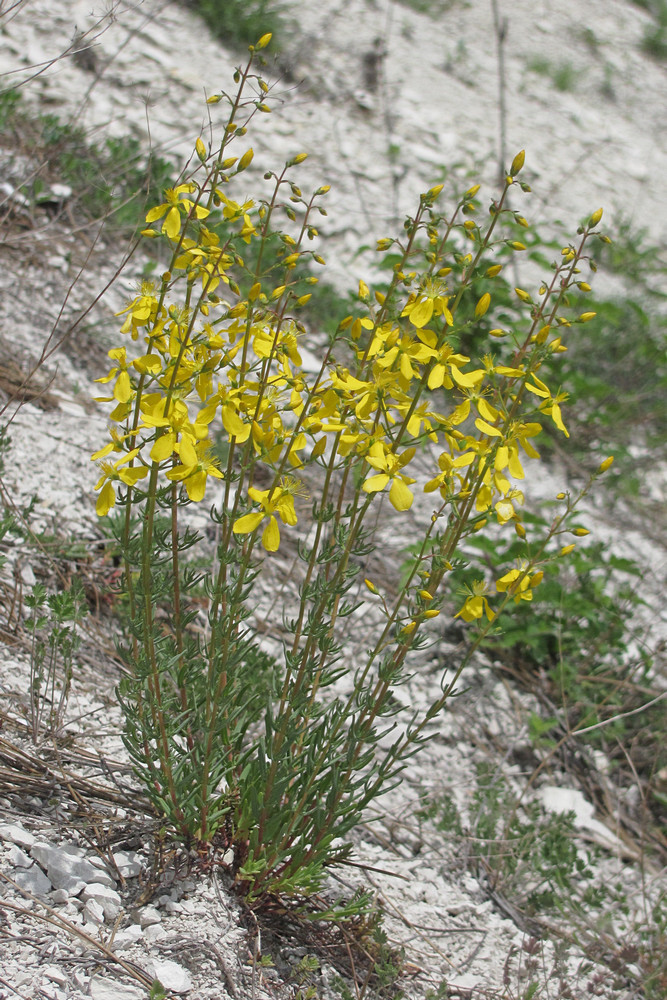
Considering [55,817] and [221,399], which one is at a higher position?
[221,399]

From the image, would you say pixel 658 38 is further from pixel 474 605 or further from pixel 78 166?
pixel 474 605

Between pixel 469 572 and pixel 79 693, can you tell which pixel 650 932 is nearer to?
pixel 469 572

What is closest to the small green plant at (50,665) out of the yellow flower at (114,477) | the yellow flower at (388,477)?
the yellow flower at (114,477)

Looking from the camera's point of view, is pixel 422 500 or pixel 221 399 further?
pixel 422 500

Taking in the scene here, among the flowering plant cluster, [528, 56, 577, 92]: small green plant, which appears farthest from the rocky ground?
[528, 56, 577, 92]: small green plant

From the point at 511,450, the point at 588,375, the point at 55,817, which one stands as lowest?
the point at 55,817

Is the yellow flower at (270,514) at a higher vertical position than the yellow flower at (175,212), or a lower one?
lower

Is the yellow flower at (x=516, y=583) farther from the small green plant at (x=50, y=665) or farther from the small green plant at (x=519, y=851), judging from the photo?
the small green plant at (x=50, y=665)

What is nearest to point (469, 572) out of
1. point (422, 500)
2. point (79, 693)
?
point (422, 500)

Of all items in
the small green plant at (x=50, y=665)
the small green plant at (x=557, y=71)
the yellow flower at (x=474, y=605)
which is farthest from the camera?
the small green plant at (x=557, y=71)
